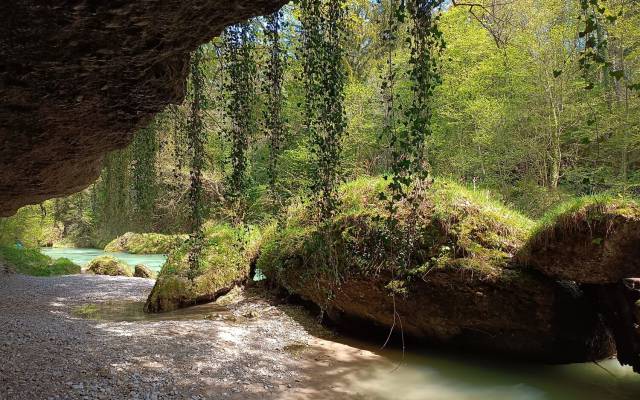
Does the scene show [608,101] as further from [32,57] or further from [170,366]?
[32,57]

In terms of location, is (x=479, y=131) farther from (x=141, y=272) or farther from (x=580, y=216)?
(x=141, y=272)

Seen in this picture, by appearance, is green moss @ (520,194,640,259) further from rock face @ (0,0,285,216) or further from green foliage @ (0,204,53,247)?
green foliage @ (0,204,53,247)

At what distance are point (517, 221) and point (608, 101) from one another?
1105 centimetres

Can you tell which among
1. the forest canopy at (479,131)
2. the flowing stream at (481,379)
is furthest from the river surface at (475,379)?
the forest canopy at (479,131)

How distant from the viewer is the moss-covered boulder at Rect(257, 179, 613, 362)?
5.98 metres

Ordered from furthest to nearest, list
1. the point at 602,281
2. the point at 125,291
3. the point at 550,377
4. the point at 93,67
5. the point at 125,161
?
the point at 125,291
the point at 125,161
the point at 550,377
the point at 602,281
the point at 93,67

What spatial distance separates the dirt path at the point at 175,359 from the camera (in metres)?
4.28

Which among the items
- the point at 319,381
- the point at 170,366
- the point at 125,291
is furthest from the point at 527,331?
the point at 125,291

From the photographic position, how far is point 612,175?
575 inches

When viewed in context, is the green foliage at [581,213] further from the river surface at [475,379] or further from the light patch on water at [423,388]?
the light patch on water at [423,388]

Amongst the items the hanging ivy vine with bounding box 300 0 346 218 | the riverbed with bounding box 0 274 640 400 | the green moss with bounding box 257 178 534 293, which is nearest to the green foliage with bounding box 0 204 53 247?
the riverbed with bounding box 0 274 640 400

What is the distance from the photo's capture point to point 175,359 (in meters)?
5.36

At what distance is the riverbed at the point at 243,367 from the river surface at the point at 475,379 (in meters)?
0.01

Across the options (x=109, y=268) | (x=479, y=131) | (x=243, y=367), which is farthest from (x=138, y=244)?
(x=243, y=367)
